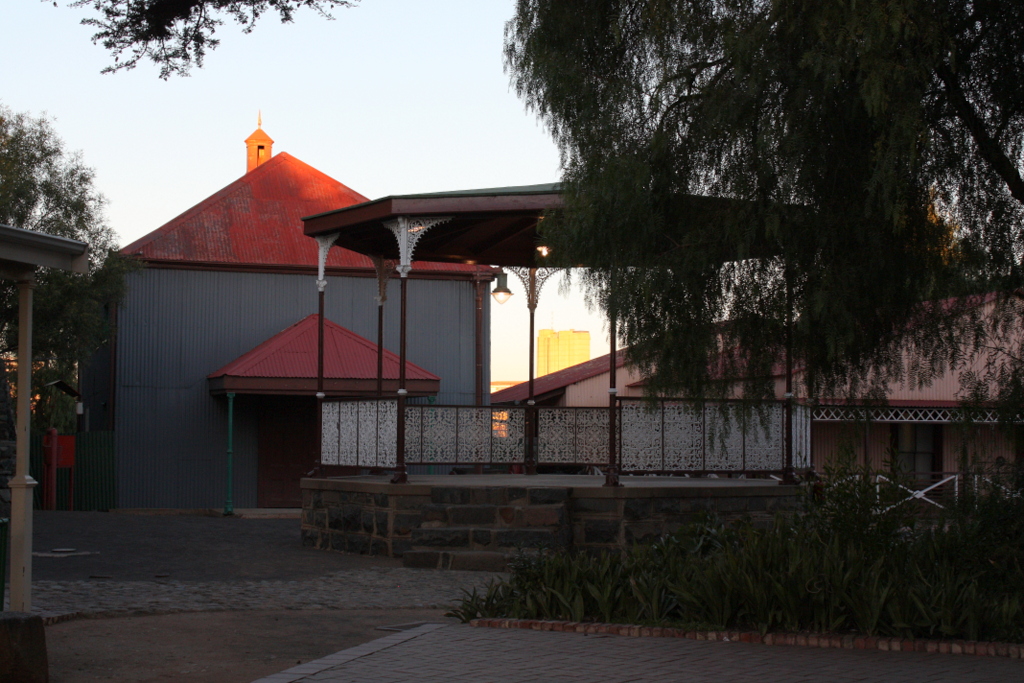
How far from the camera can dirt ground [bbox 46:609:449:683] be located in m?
6.43

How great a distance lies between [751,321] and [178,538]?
30.2 feet

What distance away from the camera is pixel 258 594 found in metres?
9.85

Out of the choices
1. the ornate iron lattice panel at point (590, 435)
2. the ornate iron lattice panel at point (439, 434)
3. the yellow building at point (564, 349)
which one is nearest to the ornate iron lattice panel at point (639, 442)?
the ornate iron lattice panel at point (590, 435)

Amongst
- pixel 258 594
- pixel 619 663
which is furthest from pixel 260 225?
pixel 619 663

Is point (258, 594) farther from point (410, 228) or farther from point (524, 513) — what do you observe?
point (410, 228)

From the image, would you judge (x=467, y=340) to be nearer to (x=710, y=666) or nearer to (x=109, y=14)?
(x=109, y=14)

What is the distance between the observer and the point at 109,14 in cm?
833

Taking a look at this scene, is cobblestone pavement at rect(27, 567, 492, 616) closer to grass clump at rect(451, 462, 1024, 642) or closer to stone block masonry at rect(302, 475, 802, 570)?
stone block masonry at rect(302, 475, 802, 570)

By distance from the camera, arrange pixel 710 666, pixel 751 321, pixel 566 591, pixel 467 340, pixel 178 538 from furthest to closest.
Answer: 1. pixel 467 340
2. pixel 178 538
3. pixel 566 591
4. pixel 751 321
5. pixel 710 666

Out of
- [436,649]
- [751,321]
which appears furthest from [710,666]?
[751,321]

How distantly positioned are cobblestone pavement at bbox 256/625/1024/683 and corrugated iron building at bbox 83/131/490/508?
16.3 meters

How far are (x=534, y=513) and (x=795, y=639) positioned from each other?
4.78m

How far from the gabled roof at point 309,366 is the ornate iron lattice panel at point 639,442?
8508mm

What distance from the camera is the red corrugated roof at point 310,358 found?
69.9 feet
